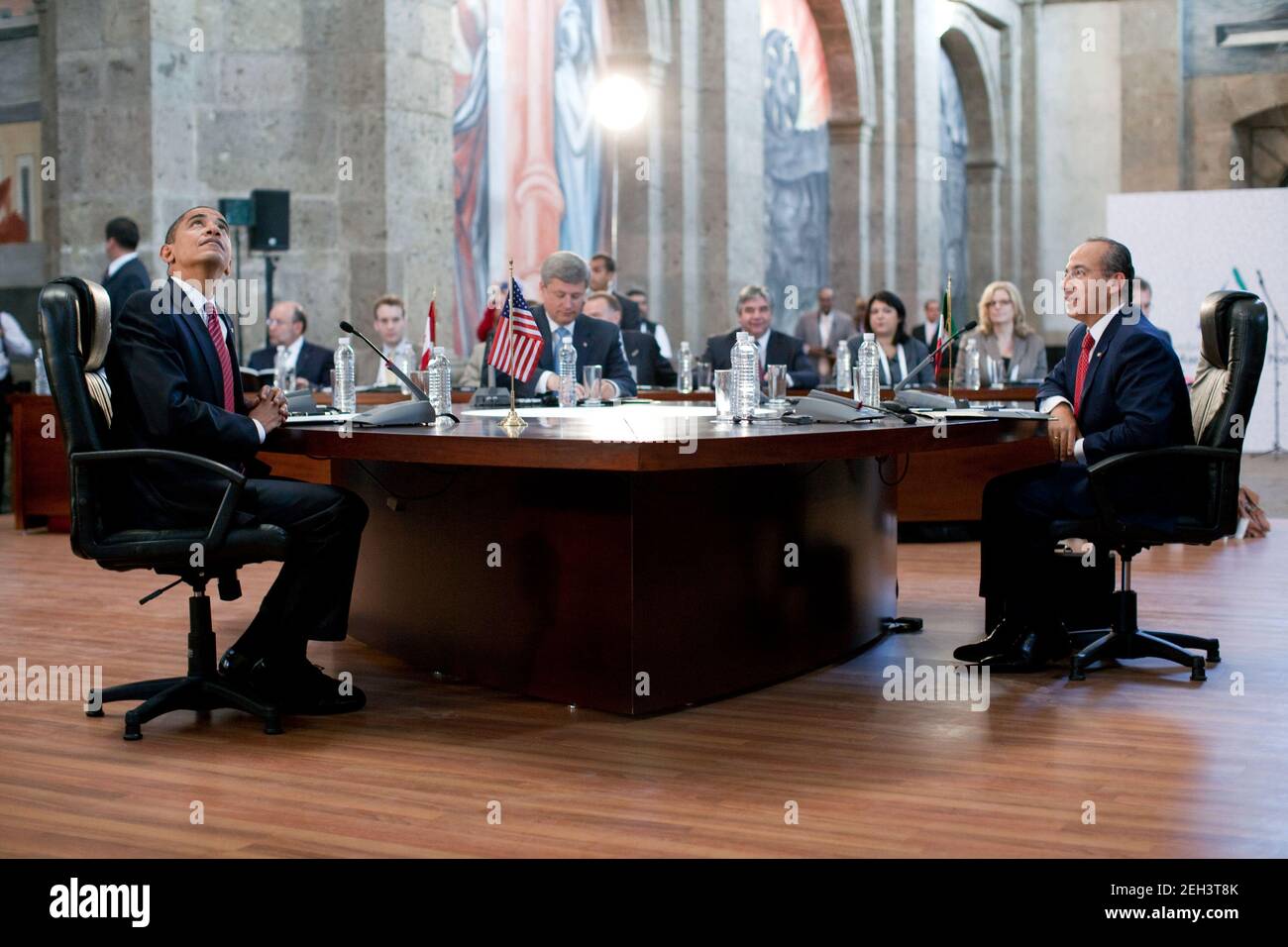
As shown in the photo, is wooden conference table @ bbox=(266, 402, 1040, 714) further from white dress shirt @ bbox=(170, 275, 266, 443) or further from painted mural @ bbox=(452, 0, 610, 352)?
painted mural @ bbox=(452, 0, 610, 352)

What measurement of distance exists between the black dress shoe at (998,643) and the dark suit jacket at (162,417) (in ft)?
8.17

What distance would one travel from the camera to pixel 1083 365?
521 cm

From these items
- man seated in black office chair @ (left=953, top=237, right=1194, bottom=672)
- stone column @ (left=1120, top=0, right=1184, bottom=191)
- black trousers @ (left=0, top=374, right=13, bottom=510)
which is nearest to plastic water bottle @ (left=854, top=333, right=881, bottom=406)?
man seated in black office chair @ (left=953, top=237, right=1194, bottom=672)

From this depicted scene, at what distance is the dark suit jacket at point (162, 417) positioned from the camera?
424cm

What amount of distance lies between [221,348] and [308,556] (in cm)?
67

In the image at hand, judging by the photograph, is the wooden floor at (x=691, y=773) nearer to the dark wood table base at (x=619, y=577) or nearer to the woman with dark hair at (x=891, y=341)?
the dark wood table base at (x=619, y=577)

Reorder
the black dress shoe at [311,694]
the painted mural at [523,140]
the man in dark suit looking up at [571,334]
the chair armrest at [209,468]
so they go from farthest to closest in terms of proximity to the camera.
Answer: the painted mural at [523,140] → the man in dark suit looking up at [571,334] → the black dress shoe at [311,694] → the chair armrest at [209,468]

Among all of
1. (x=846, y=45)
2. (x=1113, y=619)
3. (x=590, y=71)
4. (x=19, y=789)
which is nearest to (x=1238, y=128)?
(x=846, y=45)

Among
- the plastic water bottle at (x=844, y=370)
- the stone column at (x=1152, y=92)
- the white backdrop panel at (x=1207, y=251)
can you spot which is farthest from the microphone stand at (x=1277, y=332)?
the plastic water bottle at (x=844, y=370)

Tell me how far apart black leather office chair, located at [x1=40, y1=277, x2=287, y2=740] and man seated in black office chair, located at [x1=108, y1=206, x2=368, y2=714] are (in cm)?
7

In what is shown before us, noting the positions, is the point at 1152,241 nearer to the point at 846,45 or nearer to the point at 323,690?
the point at 846,45

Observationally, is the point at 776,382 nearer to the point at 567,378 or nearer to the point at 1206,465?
the point at 567,378

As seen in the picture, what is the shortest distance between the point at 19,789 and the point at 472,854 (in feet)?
4.14

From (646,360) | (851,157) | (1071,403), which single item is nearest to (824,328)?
(646,360)
